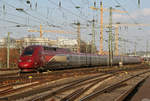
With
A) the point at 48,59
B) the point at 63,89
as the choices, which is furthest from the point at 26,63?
the point at 63,89

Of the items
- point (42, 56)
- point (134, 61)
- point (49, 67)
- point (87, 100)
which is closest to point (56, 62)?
point (49, 67)

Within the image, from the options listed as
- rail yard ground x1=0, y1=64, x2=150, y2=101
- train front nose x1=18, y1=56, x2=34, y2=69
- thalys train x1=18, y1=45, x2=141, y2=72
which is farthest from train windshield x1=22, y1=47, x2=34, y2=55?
rail yard ground x1=0, y1=64, x2=150, y2=101

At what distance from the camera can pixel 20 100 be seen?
10.7 m

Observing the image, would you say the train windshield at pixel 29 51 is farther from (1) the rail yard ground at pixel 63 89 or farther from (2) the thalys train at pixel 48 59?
(1) the rail yard ground at pixel 63 89

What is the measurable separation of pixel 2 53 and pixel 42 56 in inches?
1012

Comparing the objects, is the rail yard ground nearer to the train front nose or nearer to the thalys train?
the train front nose

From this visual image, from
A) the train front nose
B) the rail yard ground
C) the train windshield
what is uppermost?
the train windshield

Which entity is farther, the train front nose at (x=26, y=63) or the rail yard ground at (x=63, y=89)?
the train front nose at (x=26, y=63)

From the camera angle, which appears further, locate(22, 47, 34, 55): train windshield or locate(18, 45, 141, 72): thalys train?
locate(22, 47, 34, 55): train windshield

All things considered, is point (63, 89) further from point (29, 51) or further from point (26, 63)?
point (29, 51)

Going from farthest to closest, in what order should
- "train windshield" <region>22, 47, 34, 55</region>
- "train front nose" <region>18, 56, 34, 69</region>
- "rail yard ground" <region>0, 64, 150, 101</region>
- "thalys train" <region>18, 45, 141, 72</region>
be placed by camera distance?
"train windshield" <region>22, 47, 34, 55</region>, "thalys train" <region>18, 45, 141, 72</region>, "train front nose" <region>18, 56, 34, 69</region>, "rail yard ground" <region>0, 64, 150, 101</region>

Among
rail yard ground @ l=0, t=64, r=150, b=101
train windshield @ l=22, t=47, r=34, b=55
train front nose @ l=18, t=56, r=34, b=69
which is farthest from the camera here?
train windshield @ l=22, t=47, r=34, b=55

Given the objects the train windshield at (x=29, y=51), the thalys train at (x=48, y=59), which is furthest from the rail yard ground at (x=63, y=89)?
the train windshield at (x=29, y=51)

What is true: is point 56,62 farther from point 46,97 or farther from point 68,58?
point 46,97
